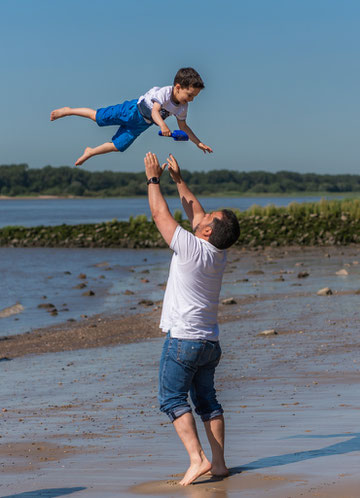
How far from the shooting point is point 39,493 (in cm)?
539

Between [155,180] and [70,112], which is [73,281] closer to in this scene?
[70,112]

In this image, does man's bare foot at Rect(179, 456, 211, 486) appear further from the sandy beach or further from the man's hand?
the man's hand

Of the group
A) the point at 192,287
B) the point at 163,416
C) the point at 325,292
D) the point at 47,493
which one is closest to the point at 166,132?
the point at 192,287

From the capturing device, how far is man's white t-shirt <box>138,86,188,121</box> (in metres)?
7.12

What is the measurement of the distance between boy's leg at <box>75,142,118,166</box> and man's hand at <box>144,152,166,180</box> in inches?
76.0

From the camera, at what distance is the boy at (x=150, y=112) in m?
6.88

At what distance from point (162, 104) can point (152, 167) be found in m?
1.40

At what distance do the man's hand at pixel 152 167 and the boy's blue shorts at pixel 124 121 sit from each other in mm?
1476

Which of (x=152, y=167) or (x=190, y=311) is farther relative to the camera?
(x=152, y=167)

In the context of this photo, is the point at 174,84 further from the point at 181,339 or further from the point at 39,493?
the point at 39,493

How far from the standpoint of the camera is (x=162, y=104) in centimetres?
712

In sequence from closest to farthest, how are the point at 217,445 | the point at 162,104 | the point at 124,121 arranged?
the point at 217,445
the point at 162,104
the point at 124,121

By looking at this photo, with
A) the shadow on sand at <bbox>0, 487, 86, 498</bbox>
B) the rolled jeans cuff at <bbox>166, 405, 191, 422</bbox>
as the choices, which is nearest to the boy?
the rolled jeans cuff at <bbox>166, 405, 191, 422</bbox>

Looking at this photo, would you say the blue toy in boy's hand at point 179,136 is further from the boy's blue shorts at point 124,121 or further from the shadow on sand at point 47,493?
the shadow on sand at point 47,493
